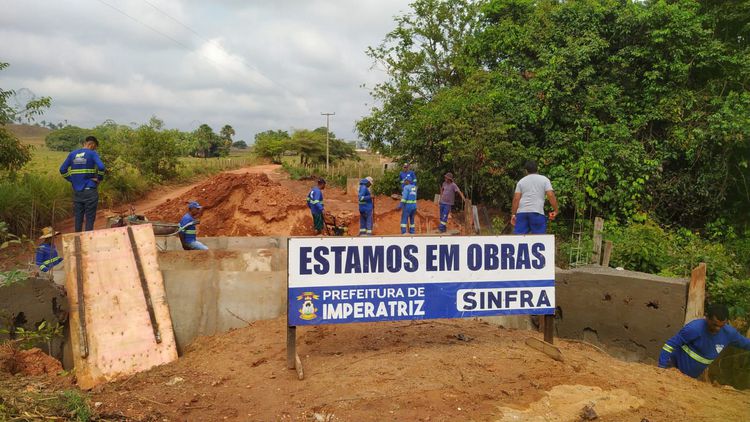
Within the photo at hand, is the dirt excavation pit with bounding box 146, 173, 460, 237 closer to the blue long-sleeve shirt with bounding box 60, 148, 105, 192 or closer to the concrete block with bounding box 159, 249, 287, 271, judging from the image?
Result: the blue long-sleeve shirt with bounding box 60, 148, 105, 192

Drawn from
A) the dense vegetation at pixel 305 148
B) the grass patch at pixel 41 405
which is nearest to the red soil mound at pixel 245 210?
the grass patch at pixel 41 405

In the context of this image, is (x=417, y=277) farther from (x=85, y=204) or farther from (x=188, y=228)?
(x=85, y=204)

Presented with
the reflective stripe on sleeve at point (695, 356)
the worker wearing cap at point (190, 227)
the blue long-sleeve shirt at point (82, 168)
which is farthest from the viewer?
the blue long-sleeve shirt at point (82, 168)

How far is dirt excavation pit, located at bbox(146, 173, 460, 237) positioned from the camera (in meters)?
15.1

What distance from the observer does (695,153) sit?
13.8m

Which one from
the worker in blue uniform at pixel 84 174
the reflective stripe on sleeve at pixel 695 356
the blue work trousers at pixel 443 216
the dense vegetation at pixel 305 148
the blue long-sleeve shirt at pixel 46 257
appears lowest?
the reflective stripe on sleeve at pixel 695 356

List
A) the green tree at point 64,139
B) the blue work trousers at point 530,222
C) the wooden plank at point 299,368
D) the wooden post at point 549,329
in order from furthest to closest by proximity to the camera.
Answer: the green tree at point 64,139
the blue work trousers at point 530,222
the wooden post at point 549,329
the wooden plank at point 299,368

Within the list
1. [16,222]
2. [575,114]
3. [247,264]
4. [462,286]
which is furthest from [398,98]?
[462,286]

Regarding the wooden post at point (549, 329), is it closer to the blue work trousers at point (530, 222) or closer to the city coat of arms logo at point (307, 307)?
Answer: the blue work trousers at point (530, 222)

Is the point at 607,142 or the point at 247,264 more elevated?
the point at 607,142

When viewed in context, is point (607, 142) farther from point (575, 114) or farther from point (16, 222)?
point (16, 222)

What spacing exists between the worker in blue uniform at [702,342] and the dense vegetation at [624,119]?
7.00 metres

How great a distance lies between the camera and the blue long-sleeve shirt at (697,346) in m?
5.18

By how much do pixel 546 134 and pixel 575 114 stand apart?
1038mm
